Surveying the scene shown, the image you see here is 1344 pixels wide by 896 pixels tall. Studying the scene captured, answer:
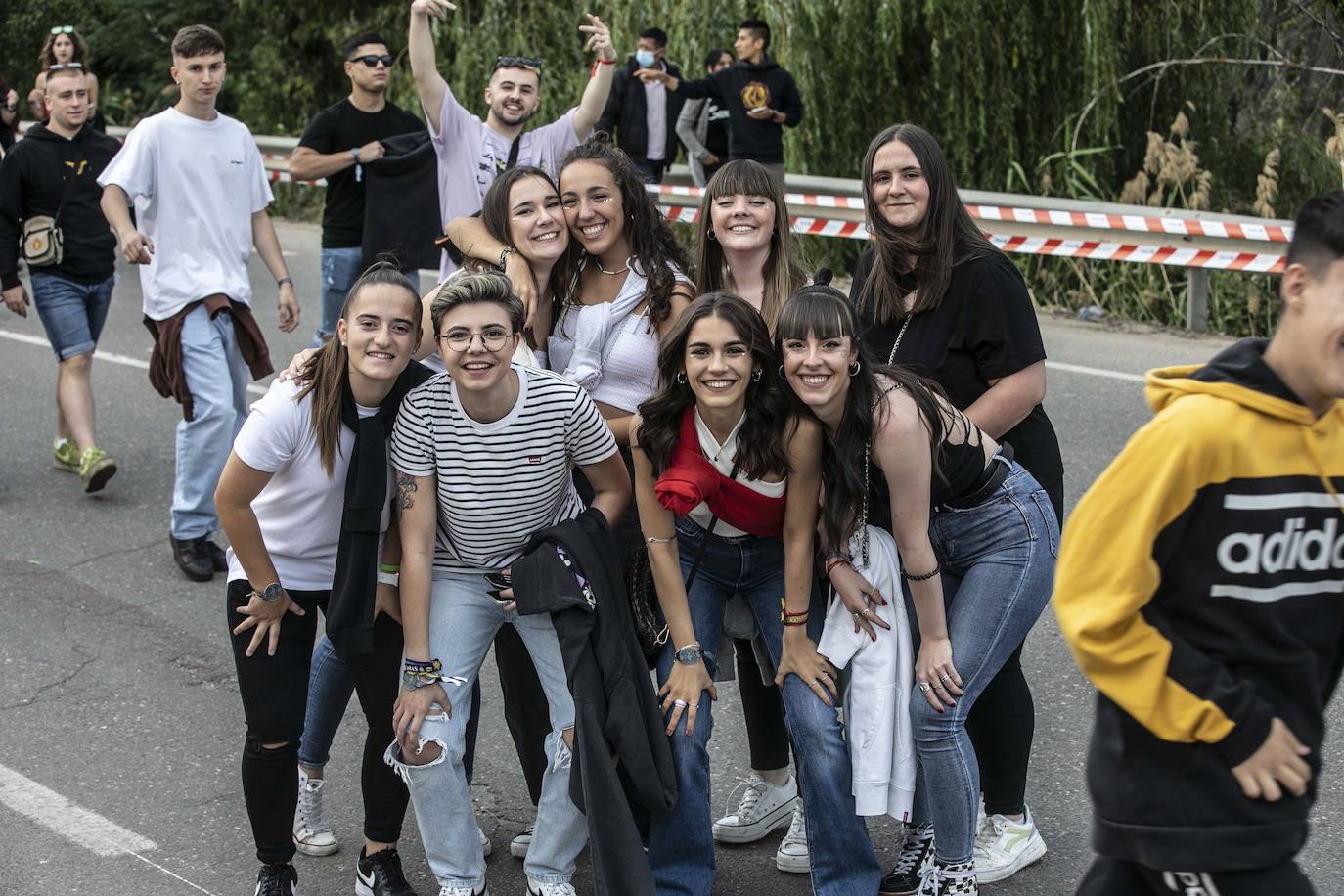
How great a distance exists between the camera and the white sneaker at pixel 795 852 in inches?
167

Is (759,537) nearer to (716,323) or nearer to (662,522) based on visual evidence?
(662,522)

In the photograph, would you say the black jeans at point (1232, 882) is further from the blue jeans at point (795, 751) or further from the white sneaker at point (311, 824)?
the white sneaker at point (311, 824)

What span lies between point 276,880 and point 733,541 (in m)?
1.44

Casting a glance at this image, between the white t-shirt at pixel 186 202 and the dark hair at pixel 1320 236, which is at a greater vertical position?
the dark hair at pixel 1320 236

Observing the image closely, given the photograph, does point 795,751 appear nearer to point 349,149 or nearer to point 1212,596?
point 1212,596

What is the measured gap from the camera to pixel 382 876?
161 inches

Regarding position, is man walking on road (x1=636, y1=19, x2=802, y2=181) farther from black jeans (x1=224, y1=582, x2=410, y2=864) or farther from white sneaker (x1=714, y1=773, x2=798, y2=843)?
black jeans (x1=224, y1=582, x2=410, y2=864)

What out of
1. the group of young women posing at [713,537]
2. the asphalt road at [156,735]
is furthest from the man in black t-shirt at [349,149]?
the group of young women posing at [713,537]

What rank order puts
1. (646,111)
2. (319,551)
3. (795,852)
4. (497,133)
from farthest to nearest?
(646,111) < (497,133) < (795,852) < (319,551)

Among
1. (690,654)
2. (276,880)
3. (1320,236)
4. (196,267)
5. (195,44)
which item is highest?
(195,44)

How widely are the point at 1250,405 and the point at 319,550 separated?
2414mm

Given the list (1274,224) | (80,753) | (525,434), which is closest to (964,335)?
(525,434)

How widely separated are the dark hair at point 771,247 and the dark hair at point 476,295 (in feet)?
2.41

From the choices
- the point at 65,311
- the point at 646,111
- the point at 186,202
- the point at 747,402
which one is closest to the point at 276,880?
the point at 747,402
